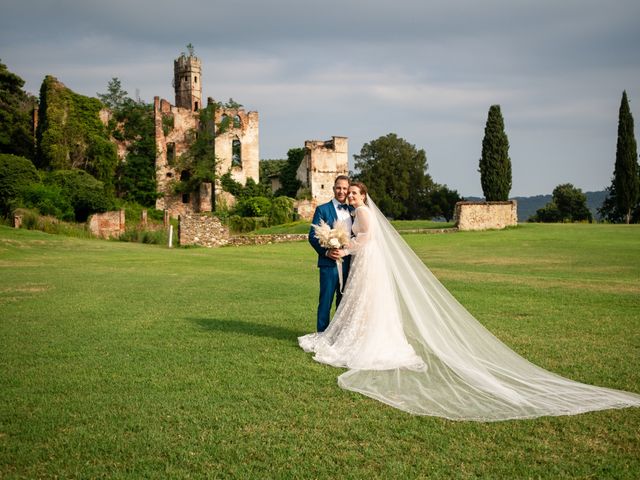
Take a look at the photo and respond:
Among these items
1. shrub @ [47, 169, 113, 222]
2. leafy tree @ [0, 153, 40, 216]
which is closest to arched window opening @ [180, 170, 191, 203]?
shrub @ [47, 169, 113, 222]

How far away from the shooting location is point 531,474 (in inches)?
162

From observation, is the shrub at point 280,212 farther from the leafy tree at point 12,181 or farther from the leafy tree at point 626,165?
the leafy tree at point 626,165

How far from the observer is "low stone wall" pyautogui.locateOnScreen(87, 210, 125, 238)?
37.6m

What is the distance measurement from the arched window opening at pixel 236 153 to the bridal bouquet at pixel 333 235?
176 ft


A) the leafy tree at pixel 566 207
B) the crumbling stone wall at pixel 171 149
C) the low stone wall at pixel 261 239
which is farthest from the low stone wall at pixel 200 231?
the leafy tree at pixel 566 207

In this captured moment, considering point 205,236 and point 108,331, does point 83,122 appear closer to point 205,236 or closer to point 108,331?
point 205,236

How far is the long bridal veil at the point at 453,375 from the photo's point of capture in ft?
17.9

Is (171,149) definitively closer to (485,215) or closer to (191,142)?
(191,142)

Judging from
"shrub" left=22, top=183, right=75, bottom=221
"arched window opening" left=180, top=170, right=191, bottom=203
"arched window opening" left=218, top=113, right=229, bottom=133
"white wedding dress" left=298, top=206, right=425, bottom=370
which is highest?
"arched window opening" left=218, top=113, right=229, bottom=133

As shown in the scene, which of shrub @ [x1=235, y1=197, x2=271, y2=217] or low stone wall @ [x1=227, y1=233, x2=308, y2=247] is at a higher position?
shrub @ [x1=235, y1=197, x2=271, y2=217]

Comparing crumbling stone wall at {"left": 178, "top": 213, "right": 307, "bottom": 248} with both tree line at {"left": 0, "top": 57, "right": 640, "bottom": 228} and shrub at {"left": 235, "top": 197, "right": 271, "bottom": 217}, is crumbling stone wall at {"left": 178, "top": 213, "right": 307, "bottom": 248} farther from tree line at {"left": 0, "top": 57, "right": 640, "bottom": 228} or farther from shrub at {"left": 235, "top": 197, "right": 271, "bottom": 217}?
shrub at {"left": 235, "top": 197, "right": 271, "bottom": 217}

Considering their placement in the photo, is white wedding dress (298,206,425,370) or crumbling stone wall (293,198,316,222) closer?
white wedding dress (298,206,425,370)

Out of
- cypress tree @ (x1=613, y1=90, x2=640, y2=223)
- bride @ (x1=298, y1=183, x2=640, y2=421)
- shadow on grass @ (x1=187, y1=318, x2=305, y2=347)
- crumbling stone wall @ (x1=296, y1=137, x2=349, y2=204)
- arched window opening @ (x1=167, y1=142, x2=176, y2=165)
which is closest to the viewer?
bride @ (x1=298, y1=183, x2=640, y2=421)

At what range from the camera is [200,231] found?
1273 inches
